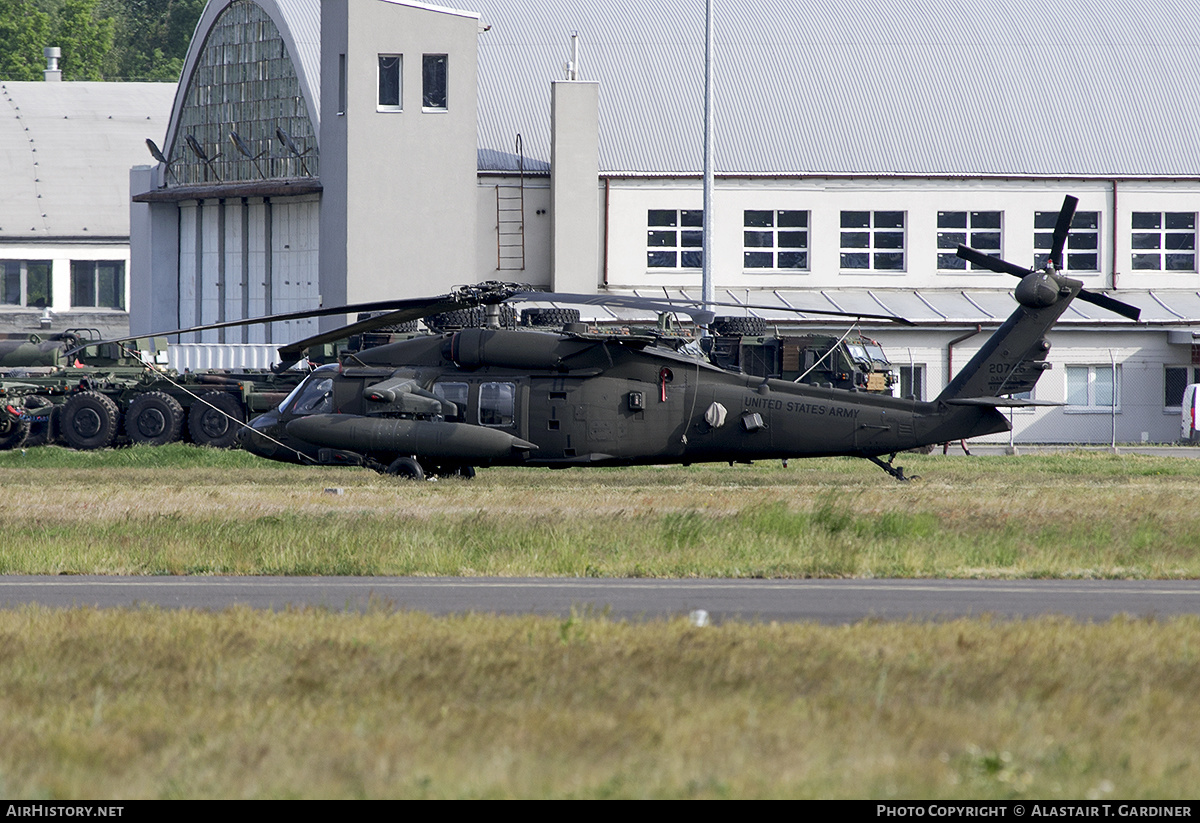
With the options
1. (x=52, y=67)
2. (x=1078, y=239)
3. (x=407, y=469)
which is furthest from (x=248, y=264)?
(x=52, y=67)

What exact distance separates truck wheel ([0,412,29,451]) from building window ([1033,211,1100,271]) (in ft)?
89.3

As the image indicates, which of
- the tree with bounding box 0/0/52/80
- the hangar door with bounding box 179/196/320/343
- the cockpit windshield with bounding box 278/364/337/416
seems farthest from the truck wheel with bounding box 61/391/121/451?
the tree with bounding box 0/0/52/80

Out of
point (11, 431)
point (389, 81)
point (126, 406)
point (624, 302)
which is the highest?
point (389, 81)

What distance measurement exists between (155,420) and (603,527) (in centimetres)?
1619

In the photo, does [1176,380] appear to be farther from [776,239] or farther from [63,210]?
[63,210]

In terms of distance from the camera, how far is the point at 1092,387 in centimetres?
4128

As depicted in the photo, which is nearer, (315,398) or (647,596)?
(647,596)

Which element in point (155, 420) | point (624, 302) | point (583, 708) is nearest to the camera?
point (583, 708)

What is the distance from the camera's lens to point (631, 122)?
43.1 m

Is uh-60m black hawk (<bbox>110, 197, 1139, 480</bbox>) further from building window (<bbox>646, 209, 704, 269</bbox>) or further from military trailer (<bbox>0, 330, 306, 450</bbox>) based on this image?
building window (<bbox>646, 209, 704, 269</bbox>)

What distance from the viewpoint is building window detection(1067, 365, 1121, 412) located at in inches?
1622

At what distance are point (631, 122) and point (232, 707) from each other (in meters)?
36.9

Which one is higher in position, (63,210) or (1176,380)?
(63,210)

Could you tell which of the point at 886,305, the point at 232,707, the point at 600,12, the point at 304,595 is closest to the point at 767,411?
the point at 304,595
